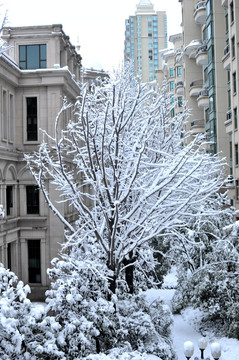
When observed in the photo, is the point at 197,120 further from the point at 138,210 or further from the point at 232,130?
the point at 138,210

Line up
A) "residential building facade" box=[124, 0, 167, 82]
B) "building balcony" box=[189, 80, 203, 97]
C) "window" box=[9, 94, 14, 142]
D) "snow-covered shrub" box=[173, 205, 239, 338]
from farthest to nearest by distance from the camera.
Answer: "residential building facade" box=[124, 0, 167, 82], "building balcony" box=[189, 80, 203, 97], "window" box=[9, 94, 14, 142], "snow-covered shrub" box=[173, 205, 239, 338]

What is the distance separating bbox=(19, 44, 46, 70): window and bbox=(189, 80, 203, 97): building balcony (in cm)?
2029

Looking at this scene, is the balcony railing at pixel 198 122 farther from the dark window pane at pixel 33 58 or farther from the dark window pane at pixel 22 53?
the dark window pane at pixel 22 53

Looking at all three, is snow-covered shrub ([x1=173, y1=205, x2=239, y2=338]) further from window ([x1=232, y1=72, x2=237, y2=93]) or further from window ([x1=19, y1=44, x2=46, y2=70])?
window ([x1=19, y1=44, x2=46, y2=70])

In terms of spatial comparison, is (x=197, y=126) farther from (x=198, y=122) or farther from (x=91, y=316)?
(x=91, y=316)

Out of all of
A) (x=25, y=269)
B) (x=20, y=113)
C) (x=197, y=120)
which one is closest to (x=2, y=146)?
(x=20, y=113)

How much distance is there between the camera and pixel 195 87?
41.5 meters

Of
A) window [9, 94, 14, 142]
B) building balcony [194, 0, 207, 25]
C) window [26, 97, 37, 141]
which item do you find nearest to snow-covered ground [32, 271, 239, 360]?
window [9, 94, 14, 142]

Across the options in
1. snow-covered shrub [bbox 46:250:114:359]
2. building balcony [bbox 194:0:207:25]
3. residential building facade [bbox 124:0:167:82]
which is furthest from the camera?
residential building facade [bbox 124:0:167:82]

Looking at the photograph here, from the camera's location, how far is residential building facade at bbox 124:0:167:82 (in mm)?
150750

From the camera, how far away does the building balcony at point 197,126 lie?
137 ft

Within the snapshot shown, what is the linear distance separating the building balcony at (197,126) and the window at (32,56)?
20.3m

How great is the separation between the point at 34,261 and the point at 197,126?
23363 mm

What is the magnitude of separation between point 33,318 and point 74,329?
38.7 inches
